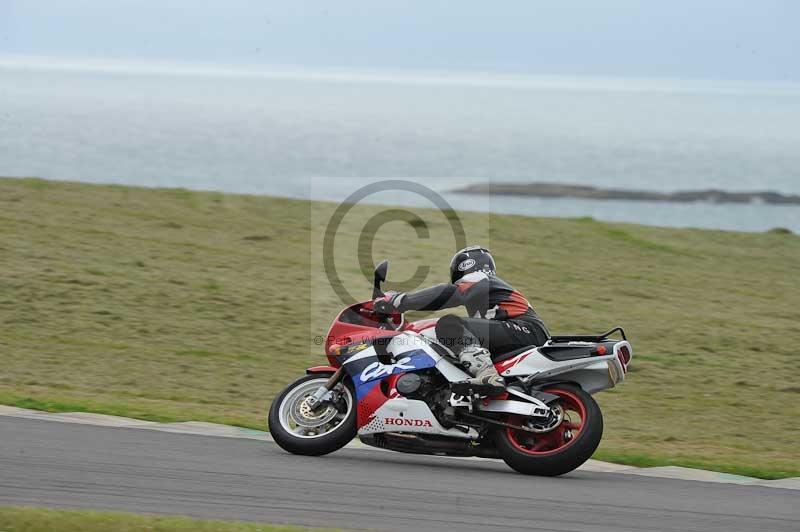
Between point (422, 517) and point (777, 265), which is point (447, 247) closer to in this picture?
point (777, 265)

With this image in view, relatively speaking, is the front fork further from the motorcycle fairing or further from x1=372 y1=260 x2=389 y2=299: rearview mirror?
the motorcycle fairing

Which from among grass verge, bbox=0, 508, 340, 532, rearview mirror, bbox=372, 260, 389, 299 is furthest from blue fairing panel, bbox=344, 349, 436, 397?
grass verge, bbox=0, 508, 340, 532

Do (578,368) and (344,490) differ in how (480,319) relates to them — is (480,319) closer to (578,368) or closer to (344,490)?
(578,368)

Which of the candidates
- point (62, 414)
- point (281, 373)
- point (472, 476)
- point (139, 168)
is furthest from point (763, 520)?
point (139, 168)

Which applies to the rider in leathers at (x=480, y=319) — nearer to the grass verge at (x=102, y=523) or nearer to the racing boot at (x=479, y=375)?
the racing boot at (x=479, y=375)

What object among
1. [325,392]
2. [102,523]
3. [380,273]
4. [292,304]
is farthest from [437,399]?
[292,304]

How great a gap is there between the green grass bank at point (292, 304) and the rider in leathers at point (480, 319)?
199cm

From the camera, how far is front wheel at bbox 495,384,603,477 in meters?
8.79

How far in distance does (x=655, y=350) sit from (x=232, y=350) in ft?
22.0

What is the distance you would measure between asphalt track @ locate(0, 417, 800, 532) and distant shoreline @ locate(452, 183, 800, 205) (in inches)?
2205

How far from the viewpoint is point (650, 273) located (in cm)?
2436

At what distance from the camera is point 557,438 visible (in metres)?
9.12

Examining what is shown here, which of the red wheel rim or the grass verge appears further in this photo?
the red wheel rim

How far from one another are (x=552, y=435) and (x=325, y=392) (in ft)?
6.40
